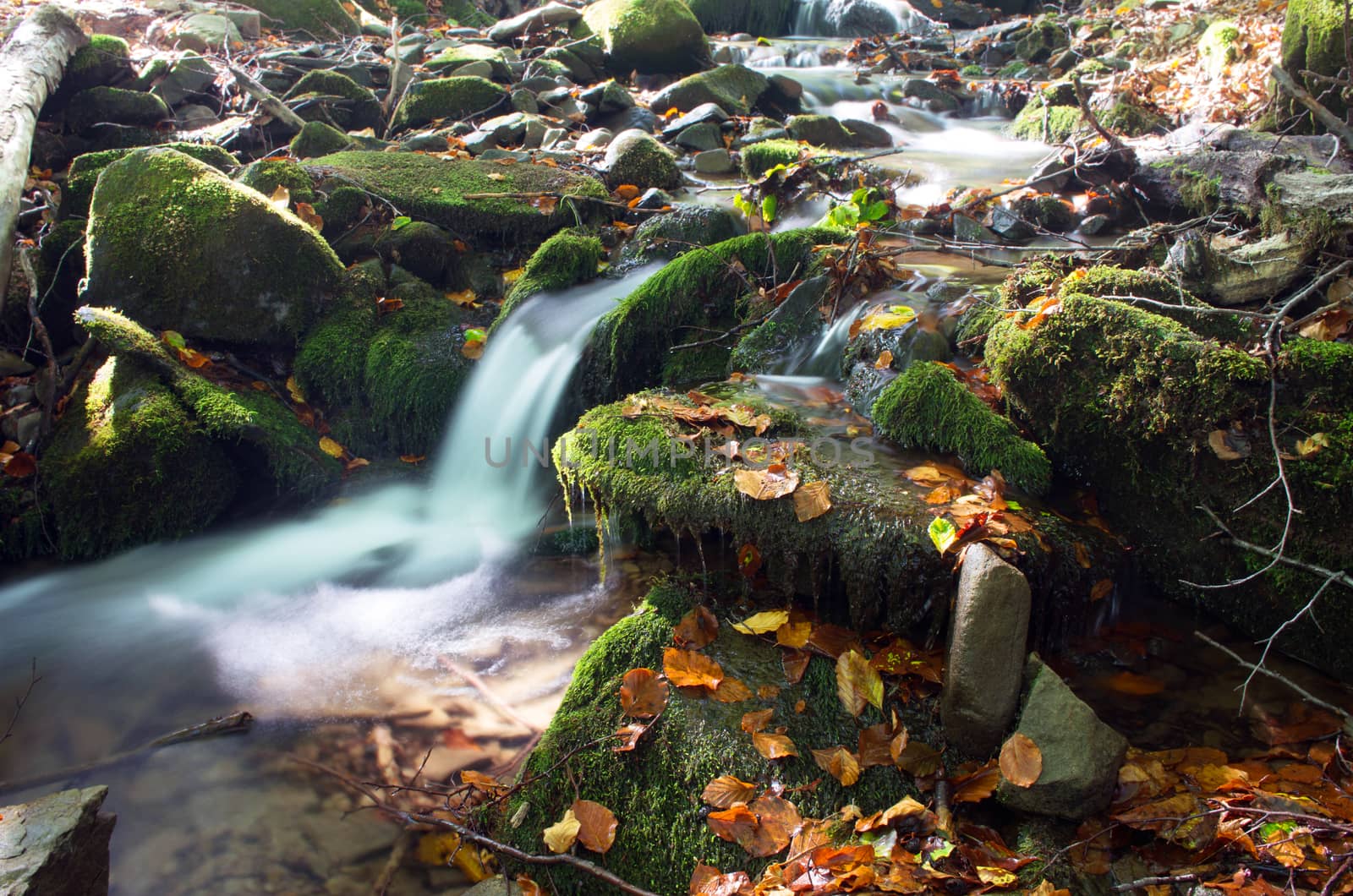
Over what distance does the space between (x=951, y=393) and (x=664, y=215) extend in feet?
11.3

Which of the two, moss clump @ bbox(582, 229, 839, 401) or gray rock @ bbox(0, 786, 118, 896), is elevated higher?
moss clump @ bbox(582, 229, 839, 401)

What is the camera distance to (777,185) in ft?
23.2

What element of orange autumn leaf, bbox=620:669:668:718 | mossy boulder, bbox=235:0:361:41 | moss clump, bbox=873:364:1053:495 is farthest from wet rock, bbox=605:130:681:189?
mossy boulder, bbox=235:0:361:41

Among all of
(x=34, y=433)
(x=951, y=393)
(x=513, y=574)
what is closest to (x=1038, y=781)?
(x=951, y=393)

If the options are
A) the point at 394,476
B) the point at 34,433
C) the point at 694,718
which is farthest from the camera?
the point at 394,476

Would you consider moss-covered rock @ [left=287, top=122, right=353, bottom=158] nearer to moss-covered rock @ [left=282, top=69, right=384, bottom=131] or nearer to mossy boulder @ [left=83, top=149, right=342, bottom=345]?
moss-covered rock @ [left=282, top=69, right=384, bottom=131]

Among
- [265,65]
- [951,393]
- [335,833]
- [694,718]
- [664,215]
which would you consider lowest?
[335,833]

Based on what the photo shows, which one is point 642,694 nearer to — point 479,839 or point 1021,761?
point 479,839

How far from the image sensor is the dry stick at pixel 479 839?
8.75ft

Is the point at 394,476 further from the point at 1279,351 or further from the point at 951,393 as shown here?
the point at 1279,351

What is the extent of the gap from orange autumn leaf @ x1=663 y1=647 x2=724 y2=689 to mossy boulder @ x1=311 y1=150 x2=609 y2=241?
15.2 feet

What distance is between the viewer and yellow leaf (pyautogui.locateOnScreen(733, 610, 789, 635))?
3.30 m

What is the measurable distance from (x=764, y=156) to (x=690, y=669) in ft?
20.1

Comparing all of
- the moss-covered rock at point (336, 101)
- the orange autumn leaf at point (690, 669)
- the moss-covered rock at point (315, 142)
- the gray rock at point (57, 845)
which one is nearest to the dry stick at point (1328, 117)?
the orange autumn leaf at point (690, 669)
